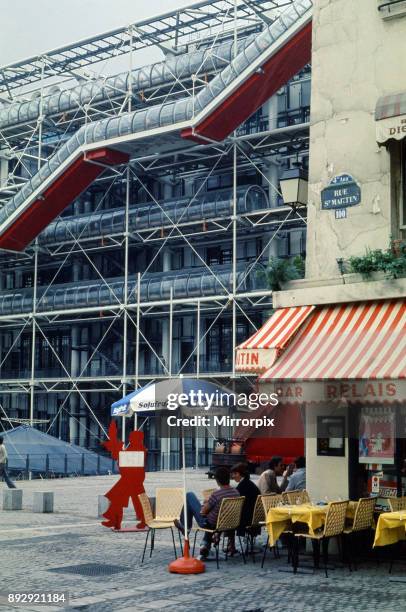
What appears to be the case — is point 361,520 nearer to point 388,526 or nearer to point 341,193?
point 388,526

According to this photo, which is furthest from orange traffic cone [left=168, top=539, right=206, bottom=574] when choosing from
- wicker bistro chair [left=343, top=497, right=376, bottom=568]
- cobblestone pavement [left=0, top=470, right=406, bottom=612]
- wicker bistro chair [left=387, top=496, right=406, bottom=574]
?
wicker bistro chair [left=387, top=496, right=406, bottom=574]

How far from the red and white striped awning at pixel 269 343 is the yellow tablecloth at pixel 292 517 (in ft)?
6.45

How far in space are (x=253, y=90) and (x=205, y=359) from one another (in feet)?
41.7

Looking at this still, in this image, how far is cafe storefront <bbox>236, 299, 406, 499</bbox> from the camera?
11.7 m

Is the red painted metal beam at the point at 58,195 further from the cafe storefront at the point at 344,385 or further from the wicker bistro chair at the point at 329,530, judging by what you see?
the wicker bistro chair at the point at 329,530

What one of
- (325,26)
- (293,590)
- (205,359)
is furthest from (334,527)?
(205,359)

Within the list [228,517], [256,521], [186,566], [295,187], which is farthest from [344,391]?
[295,187]

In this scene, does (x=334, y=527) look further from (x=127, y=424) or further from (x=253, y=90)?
(x=127, y=424)

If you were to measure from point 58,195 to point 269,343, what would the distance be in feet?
95.0

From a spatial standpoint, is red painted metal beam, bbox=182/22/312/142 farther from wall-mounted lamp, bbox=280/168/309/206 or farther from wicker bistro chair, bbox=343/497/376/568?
wicker bistro chair, bbox=343/497/376/568

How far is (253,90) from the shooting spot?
35094mm

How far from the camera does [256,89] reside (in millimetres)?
35125

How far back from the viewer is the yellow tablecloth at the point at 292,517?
12.1 m

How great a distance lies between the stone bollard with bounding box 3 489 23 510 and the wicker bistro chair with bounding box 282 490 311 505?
9.42m
